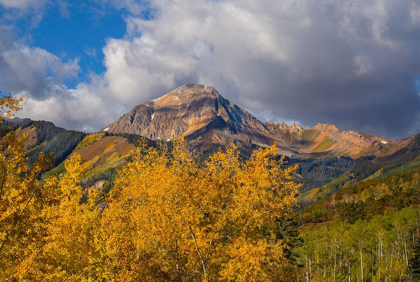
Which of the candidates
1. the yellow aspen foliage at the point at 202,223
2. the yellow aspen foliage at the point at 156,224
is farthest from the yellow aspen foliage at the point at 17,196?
the yellow aspen foliage at the point at 202,223

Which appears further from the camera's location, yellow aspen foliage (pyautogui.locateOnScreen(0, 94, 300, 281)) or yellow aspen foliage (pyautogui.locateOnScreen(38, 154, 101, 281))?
yellow aspen foliage (pyautogui.locateOnScreen(38, 154, 101, 281))

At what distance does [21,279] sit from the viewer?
20391 millimetres

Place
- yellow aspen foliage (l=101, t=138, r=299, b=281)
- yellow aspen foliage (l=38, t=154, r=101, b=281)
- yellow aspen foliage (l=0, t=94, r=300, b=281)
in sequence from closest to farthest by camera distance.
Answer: yellow aspen foliage (l=0, t=94, r=300, b=281), yellow aspen foliage (l=101, t=138, r=299, b=281), yellow aspen foliage (l=38, t=154, r=101, b=281)

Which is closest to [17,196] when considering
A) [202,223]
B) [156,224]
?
[156,224]

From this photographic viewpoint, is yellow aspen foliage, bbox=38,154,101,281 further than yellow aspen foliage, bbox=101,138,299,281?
Yes

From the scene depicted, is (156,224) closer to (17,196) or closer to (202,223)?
(202,223)

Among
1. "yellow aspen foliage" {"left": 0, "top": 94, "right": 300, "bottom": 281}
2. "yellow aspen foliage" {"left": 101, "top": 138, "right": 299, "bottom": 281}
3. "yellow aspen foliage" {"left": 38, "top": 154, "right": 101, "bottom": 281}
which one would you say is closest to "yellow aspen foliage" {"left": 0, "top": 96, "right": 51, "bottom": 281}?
"yellow aspen foliage" {"left": 0, "top": 94, "right": 300, "bottom": 281}

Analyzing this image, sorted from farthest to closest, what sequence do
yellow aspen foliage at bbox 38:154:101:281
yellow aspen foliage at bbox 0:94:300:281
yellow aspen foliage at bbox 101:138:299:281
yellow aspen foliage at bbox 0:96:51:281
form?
yellow aspen foliage at bbox 38:154:101:281 → yellow aspen foliage at bbox 101:138:299:281 → yellow aspen foliage at bbox 0:94:300:281 → yellow aspen foliage at bbox 0:96:51:281

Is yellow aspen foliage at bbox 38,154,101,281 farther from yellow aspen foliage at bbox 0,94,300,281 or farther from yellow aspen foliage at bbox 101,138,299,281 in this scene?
yellow aspen foliage at bbox 101,138,299,281

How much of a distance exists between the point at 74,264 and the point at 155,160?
39.5 feet

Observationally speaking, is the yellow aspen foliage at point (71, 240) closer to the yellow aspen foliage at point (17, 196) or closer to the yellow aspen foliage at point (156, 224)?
the yellow aspen foliage at point (156, 224)

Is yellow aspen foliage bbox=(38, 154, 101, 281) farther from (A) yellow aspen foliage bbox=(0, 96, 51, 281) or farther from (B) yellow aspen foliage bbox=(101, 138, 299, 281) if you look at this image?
(A) yellow aspen foliage bbox=(0, 96, 51, 281)

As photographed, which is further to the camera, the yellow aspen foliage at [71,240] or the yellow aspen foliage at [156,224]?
the yellow aspen foliage at [71,240]

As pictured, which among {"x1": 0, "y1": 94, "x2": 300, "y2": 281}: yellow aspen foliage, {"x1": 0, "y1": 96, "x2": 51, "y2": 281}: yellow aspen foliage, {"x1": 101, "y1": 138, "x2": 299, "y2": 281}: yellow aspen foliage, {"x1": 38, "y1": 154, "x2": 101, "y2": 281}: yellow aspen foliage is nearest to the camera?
{"x1": 0, "y1": 96, "x2": 51, "y2": 281}: yellow aspen foliage
